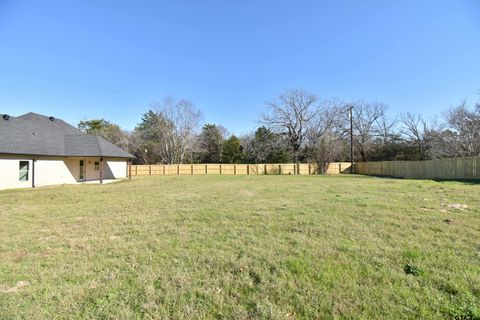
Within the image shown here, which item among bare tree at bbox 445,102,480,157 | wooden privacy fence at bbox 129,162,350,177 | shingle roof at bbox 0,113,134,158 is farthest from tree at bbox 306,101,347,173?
shingle roof at bbox 0,113,134,158

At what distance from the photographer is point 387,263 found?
3.27 meters

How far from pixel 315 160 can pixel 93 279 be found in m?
35.3

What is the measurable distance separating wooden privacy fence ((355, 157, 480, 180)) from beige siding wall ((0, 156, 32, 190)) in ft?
94.5

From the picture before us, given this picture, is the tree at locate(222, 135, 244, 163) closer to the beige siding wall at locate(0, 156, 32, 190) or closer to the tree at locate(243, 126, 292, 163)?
the tree at locate(243, 126, 292, 163)

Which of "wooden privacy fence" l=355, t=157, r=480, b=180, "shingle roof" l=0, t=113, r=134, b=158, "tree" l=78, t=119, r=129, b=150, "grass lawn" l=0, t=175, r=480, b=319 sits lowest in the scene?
"grass lawn" l=0, t=175, r=480, b=319

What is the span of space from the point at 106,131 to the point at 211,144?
17266 mm

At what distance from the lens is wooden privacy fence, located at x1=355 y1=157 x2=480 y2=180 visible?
17.1 m

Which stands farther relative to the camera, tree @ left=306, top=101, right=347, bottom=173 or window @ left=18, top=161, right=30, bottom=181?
tree @ left=306, top=101, right=347, bottom=173

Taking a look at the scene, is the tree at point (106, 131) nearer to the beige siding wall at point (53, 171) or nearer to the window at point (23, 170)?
the beige siding wall at point (53, 171)

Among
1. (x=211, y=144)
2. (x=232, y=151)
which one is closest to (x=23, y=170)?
(x=232, y=151)

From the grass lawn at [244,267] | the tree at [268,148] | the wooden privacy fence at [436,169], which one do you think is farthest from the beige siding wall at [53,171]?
the wooden privacy fence at [436,169]

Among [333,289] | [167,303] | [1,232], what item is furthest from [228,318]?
[1,232]

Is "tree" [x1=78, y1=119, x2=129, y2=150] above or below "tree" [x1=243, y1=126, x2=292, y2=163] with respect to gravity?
above

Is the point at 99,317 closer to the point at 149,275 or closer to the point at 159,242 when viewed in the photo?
the point at 149,275
